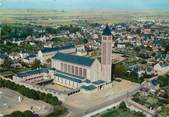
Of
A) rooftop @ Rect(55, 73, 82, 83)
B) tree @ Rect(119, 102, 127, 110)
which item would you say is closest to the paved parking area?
tree @ Rect(119, 102, 127, 110)

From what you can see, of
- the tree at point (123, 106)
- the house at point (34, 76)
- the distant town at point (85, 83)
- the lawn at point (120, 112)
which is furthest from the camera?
the house at point (34, 76)

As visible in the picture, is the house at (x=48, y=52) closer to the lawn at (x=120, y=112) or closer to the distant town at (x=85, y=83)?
the distant town at (x=85, y=83)

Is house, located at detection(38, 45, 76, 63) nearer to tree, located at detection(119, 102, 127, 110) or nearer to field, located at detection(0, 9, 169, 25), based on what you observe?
tree, located at detection(119, 102, 127, 110)

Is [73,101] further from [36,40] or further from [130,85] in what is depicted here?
[36,40]

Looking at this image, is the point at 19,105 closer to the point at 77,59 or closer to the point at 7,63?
the point at 77,59

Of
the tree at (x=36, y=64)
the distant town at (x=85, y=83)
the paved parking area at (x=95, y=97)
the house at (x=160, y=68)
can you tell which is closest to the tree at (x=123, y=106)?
the distant town at (x=85, y=83)

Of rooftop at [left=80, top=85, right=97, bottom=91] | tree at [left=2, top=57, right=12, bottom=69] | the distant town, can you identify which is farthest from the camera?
tree at [left=2, top=57, right=12, bottom=69]

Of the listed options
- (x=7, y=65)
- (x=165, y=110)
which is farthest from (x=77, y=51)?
(x=165, y=110)

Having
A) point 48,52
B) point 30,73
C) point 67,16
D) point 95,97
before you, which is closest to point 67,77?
point 30,73
